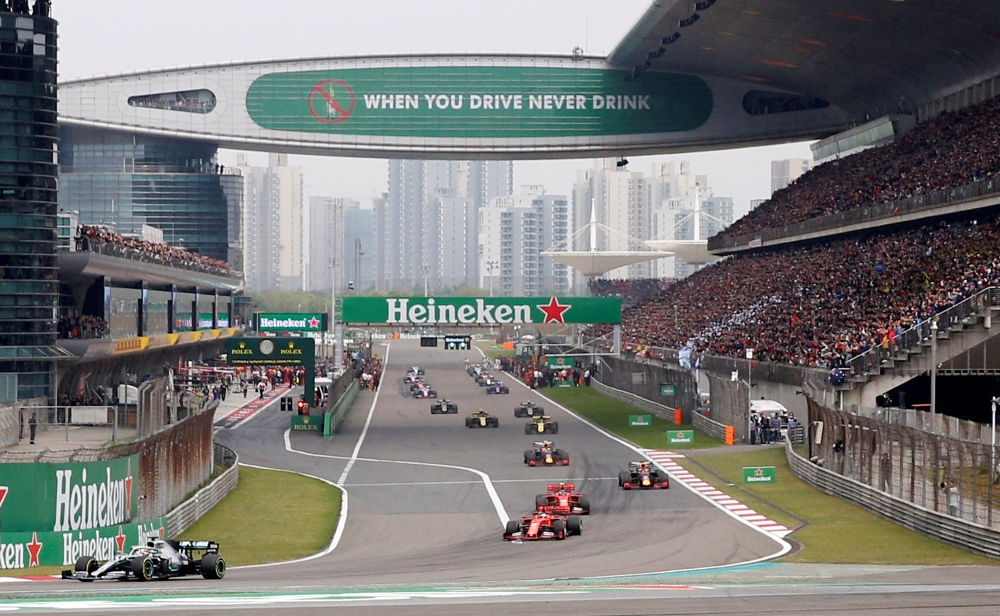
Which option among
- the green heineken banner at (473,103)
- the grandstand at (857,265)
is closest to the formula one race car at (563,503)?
the grandstand at (857,265)

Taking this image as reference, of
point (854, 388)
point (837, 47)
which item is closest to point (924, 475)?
point (854, 388)

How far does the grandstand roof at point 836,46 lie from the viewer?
52531 millimetres

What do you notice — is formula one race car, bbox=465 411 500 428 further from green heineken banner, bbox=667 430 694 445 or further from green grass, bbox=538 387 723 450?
green heineken banner, bbox=667 430 694 445

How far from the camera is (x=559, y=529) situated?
Answer: 26.2m

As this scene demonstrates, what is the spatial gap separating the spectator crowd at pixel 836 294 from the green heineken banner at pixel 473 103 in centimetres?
1366

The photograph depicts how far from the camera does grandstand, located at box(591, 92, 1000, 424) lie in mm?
43969

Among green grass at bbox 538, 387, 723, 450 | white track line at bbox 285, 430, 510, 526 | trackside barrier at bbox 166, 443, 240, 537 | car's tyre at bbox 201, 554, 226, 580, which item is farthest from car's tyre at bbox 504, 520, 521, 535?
green grass at bbox 538, 387, 723, 450

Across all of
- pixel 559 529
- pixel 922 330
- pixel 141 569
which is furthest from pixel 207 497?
pixel 922 330

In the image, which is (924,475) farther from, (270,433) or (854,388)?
(270,433)

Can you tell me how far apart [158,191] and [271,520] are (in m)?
75.0

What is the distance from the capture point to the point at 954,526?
24047 millimetres

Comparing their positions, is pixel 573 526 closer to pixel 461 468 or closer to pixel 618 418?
pixel 461 468

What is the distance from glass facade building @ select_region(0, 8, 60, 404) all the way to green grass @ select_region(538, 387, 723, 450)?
70.8ft

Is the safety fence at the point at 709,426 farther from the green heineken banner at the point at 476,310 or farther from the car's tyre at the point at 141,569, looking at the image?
the car's tyre at the point at 141,569
